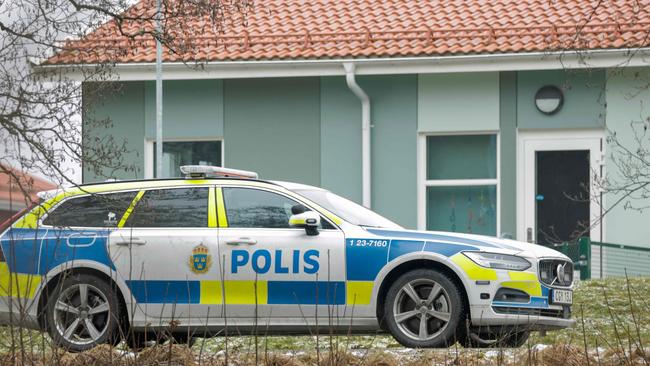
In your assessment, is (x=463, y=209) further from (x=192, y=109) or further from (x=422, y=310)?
(x=422, y=310)

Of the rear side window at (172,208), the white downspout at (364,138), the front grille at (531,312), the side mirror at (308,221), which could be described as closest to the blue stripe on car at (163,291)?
the rear side window at (172,208)

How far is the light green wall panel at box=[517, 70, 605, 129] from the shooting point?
2178cm

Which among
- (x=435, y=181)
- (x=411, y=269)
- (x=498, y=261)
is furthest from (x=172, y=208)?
(x=435, y=181)

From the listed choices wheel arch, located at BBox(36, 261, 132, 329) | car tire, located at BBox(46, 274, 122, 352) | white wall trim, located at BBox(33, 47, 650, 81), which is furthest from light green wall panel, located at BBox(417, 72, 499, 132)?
car tire, located at BBox(46, 274, 122, 352)

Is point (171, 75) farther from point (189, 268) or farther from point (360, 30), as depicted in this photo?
point (189, 268)

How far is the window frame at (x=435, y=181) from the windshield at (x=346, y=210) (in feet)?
29.7

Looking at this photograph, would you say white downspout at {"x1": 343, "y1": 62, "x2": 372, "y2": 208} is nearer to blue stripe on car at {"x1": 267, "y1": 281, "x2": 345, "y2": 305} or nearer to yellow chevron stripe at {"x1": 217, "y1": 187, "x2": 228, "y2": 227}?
yellow chevron stripe at {"x1": 217, "y1": 187, "x2": 228, "y2": 227}

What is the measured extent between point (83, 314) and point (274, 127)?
35.7 ft

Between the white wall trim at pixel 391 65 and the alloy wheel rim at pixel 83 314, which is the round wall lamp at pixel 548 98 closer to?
the white wall trim at pixel 391 65

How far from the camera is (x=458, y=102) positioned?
22.3 m

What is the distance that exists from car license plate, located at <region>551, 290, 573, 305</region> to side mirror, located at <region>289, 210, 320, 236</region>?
2027 mm

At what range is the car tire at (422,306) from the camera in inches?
473

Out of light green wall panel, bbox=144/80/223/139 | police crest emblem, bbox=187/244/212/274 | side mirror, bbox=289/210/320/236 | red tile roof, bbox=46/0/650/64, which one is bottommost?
police crest emblem, bbox=187/244/212/274

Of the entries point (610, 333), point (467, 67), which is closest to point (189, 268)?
point (610, 333)
